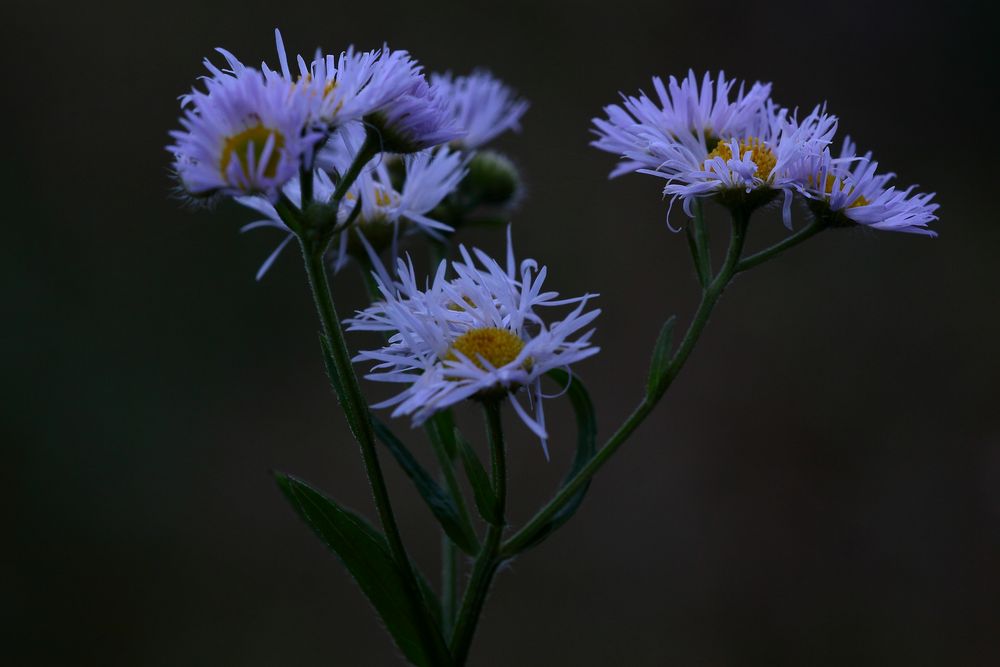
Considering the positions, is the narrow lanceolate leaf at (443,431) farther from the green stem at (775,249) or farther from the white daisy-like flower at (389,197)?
the green stem at (775,249)

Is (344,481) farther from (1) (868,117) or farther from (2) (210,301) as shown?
(1) (868,117)

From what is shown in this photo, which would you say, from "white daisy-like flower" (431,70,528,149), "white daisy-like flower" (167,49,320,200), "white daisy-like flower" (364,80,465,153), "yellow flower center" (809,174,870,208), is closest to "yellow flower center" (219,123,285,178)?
"white daisy-like flower" (167,49,320,200)

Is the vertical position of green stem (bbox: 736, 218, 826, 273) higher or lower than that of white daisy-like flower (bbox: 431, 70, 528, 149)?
lower

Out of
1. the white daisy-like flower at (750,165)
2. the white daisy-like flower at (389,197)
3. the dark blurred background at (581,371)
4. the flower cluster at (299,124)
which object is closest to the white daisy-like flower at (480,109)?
the white daisy-like flower at (389,197)

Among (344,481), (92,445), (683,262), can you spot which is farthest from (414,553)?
(683,262)

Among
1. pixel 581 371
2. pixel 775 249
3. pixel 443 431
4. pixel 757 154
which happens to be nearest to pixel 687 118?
pixel 757 154

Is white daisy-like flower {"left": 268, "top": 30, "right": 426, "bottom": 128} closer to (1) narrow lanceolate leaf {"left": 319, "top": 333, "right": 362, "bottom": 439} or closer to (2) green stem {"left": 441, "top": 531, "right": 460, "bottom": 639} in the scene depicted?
(1) narrow lanceolate leaf {"left": 319, "top": 333, "right": 362, "bottom": 439}
